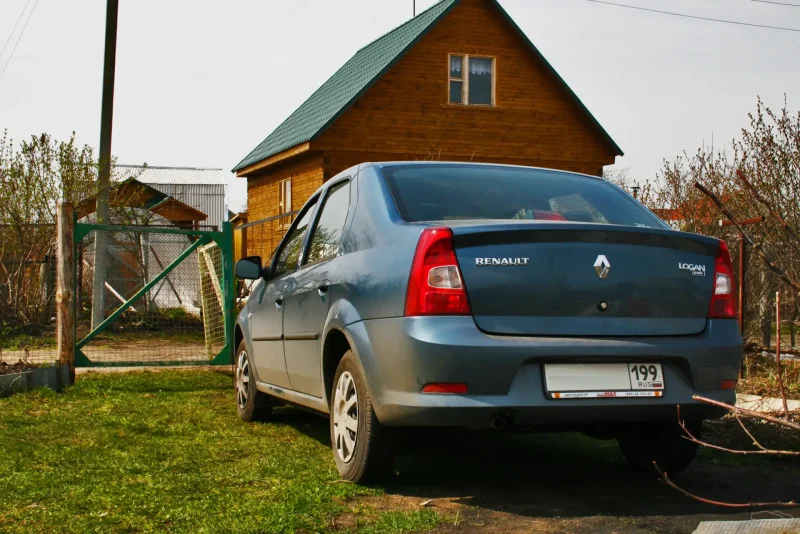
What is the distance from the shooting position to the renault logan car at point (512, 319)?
448cm

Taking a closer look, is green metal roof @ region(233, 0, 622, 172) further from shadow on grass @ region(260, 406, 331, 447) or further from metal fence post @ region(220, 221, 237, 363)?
shadow on grass @ region(260, 406, 331, 447)

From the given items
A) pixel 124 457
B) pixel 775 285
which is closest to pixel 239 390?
pixel 124 457

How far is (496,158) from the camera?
989 inches

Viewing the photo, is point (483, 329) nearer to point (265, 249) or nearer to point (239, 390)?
point (239, 390)

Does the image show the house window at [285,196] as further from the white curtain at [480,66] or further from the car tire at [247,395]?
the car tire at [247,395]

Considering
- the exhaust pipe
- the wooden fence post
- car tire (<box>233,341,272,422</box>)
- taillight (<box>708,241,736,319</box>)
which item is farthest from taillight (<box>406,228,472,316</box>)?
the wooden fence post

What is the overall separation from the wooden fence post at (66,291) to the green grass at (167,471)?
0.86 meters

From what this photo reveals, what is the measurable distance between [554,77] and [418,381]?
72.5ft

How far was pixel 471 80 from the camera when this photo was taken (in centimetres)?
2512

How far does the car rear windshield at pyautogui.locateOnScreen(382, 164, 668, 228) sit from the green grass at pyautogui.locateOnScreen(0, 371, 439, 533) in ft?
4.99

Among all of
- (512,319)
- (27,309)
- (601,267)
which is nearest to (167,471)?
(512,319)

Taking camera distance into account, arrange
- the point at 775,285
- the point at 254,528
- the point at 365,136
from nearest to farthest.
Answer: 1. the point at 254,528
2. the point at 775,285
3. the point at 365,136

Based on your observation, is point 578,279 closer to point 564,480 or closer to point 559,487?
point 559,487

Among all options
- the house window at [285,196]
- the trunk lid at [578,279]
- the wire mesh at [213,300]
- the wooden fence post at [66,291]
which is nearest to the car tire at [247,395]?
the wooden fence post at [66,291]
